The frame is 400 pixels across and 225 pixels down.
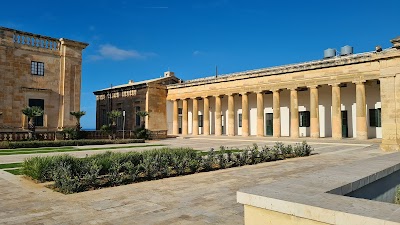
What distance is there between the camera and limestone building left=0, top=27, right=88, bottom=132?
29484 mm

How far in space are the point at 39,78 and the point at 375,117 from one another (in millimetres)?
34661

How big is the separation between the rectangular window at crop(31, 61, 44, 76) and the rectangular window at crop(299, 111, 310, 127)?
96.3 ft

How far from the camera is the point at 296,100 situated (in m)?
33.8

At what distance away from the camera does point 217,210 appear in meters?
6.37

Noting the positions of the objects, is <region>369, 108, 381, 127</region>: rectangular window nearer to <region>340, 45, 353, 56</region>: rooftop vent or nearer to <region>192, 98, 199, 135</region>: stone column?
<region>340, 45, 353, 56</region>: rooftop vent

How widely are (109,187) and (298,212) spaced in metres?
6.78

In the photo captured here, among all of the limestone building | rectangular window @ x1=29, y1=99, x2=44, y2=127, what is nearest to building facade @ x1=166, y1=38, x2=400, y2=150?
the limestone building

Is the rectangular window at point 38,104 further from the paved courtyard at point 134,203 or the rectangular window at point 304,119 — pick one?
the rectangular window at point 304,119

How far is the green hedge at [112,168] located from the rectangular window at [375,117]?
2355 centimetres

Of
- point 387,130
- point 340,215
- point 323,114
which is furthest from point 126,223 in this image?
point 323,114

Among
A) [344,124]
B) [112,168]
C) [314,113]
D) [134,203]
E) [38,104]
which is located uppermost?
[38,104]

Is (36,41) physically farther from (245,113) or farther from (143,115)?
(245,113)

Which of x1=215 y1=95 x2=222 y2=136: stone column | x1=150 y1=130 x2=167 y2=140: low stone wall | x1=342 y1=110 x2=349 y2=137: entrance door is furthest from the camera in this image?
x1=215 y1=95 x2=222 y2=136: stone column

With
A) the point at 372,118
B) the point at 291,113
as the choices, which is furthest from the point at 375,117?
the point at 291,113
